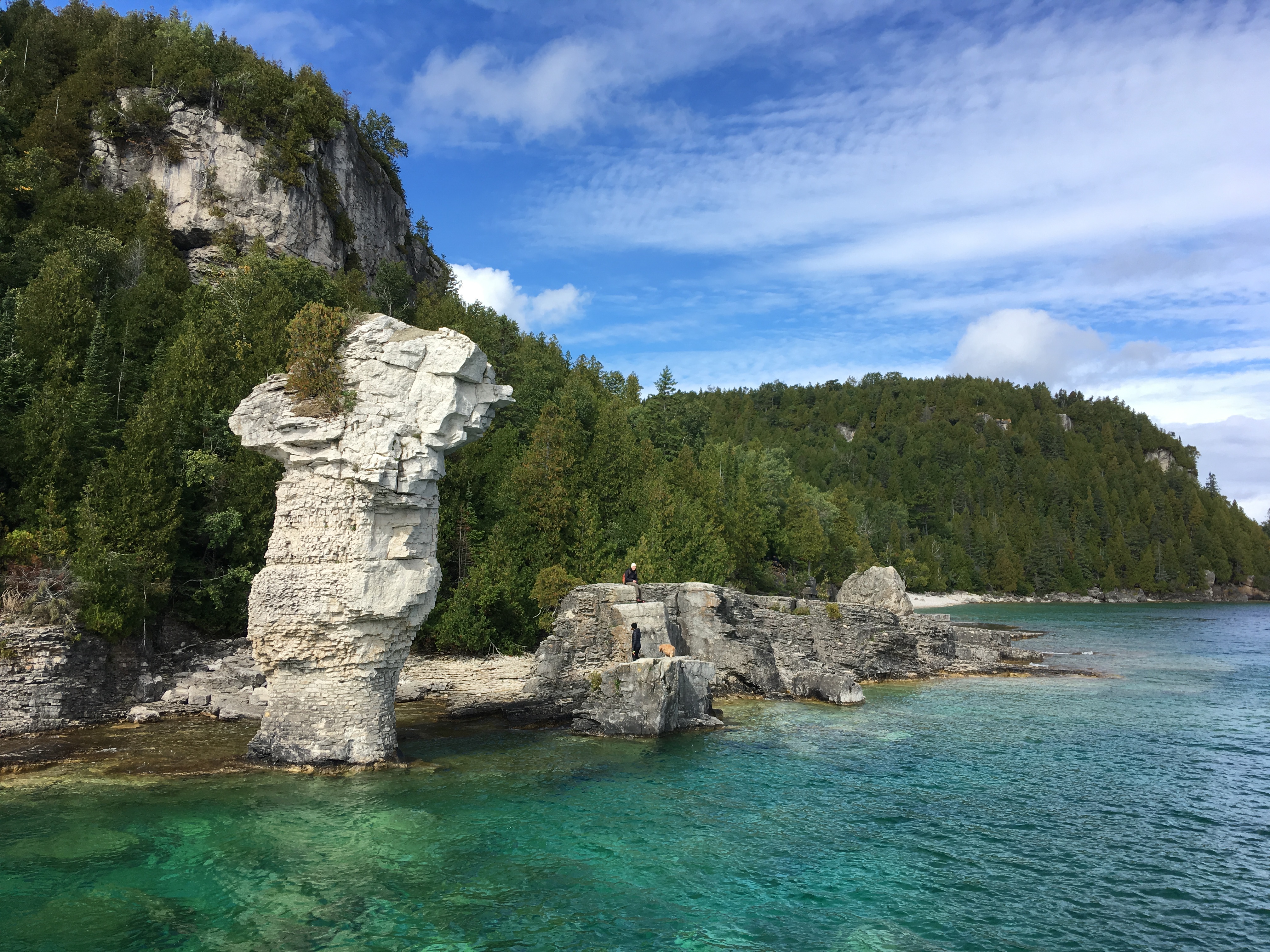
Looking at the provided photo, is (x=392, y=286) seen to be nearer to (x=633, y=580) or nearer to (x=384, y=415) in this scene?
(x=633, y=580)

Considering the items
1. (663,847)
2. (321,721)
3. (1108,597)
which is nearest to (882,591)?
(663,847)

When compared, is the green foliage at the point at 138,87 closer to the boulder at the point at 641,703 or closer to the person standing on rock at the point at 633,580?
the person standing on rock at the point at 633,580

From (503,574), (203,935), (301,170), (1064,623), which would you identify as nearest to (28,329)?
(503,574)

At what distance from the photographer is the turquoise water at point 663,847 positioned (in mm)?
10766

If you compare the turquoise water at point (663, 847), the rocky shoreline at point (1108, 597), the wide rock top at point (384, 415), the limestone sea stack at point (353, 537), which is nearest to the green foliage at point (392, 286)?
the wide rock top at point (384, 415)

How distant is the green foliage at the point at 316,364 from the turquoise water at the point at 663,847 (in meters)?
9.02

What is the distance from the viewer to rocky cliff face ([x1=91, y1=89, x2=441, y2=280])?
47.8 metres

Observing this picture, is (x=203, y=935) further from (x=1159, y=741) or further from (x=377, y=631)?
(x=1159, y=741)

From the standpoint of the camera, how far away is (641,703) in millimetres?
22031

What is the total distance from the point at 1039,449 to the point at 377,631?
18757cm

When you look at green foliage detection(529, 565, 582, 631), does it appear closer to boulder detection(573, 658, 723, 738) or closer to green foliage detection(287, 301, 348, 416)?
boulder detection(573, 658, 723, 738)

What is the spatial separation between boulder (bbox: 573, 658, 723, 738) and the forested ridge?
1110 centimetres

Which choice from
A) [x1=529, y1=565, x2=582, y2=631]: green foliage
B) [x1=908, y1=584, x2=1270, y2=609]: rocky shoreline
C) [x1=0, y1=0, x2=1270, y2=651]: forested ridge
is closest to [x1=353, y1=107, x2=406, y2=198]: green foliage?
[x1=0, y1=0, x2=1270, y2=651]: forested ridge

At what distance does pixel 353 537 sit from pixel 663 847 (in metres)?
10.2
